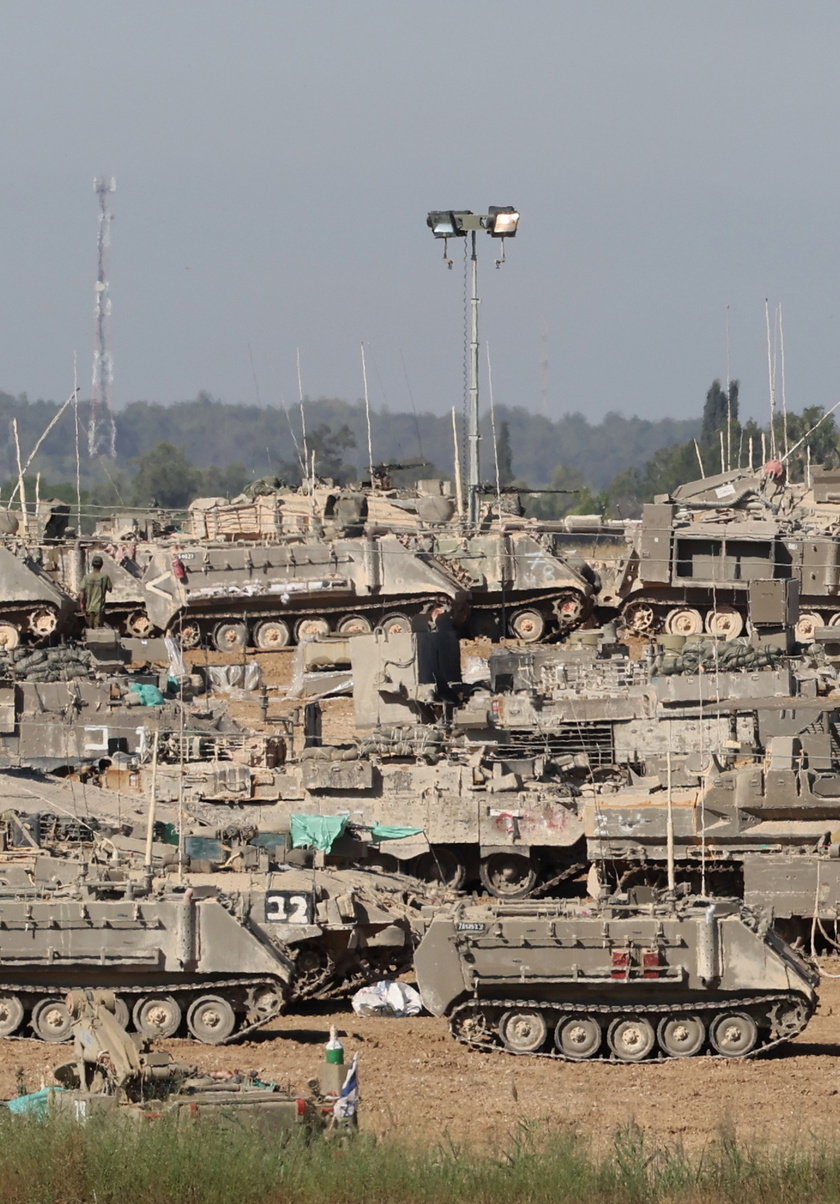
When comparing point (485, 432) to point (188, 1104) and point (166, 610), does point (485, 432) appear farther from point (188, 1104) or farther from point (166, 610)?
point (188, 1104)

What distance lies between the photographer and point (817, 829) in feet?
93.8

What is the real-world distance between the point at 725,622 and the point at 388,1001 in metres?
21.8

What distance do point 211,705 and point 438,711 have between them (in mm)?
3534

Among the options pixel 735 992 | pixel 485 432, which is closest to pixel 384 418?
pixel 485 432

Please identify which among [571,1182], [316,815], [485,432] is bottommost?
[571,1182]

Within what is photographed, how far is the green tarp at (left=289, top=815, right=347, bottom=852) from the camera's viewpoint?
30031 mm

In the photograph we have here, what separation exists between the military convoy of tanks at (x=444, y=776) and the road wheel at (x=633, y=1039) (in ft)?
0.09

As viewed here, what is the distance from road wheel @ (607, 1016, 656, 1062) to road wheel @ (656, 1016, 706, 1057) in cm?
11

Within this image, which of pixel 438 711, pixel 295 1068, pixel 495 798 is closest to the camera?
pixel 295 1068

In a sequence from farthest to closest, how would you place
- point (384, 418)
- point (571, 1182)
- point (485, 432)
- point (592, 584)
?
point (384, 418), point (485, 432), point (592, 584), point (571, 1182)

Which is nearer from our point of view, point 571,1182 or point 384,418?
point 571,1182

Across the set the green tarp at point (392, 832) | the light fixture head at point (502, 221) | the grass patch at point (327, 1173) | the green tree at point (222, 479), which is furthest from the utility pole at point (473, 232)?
the green tree at point (222, 479)

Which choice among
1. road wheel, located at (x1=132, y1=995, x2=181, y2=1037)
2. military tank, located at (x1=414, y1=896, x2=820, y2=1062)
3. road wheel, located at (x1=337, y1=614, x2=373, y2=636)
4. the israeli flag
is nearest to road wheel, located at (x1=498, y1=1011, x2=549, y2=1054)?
military tank, located at (x1=414, y1=896, x2=820, y2=1062)

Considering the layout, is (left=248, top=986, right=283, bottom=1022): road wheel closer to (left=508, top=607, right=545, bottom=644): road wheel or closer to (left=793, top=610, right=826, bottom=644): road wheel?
(left=793, top=610, right=826, bottom=644): road wheel
